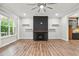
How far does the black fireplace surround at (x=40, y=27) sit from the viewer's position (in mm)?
12891

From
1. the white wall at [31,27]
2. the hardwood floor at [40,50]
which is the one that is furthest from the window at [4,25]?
the white wall at [31,27]

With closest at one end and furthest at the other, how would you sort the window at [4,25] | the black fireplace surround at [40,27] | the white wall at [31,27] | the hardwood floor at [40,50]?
1. the hardwood floor at [40,50]
2. the window at [4,25]
3. the black fireplace surround at [40,27]
4. the white wall at [31,27]

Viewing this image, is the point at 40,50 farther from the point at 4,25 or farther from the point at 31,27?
the point at 31,27

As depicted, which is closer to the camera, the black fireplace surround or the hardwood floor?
the hardwood floor

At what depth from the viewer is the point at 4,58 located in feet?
10.8

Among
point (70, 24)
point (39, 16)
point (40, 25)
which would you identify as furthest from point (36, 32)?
point (70, 24)

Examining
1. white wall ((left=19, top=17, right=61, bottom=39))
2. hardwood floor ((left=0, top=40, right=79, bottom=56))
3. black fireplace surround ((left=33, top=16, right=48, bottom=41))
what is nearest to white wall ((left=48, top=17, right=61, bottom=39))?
white wall ((left=19, top=17, right=61, bottom=39))

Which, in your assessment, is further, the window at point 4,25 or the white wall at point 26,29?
the white wall at point 26,29

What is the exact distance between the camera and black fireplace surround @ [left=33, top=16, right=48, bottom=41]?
12.9 m

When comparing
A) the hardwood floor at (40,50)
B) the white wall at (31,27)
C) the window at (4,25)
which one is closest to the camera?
the hardwood floor at (40,50)

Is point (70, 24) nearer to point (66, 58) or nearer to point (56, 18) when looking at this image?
point (56, 18)

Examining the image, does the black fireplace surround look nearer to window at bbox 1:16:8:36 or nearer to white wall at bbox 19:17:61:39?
white wall at bbox 19:17:61:39

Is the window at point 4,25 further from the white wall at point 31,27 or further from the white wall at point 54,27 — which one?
the white wall at point 54,27

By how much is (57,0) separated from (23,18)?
1121 cm
